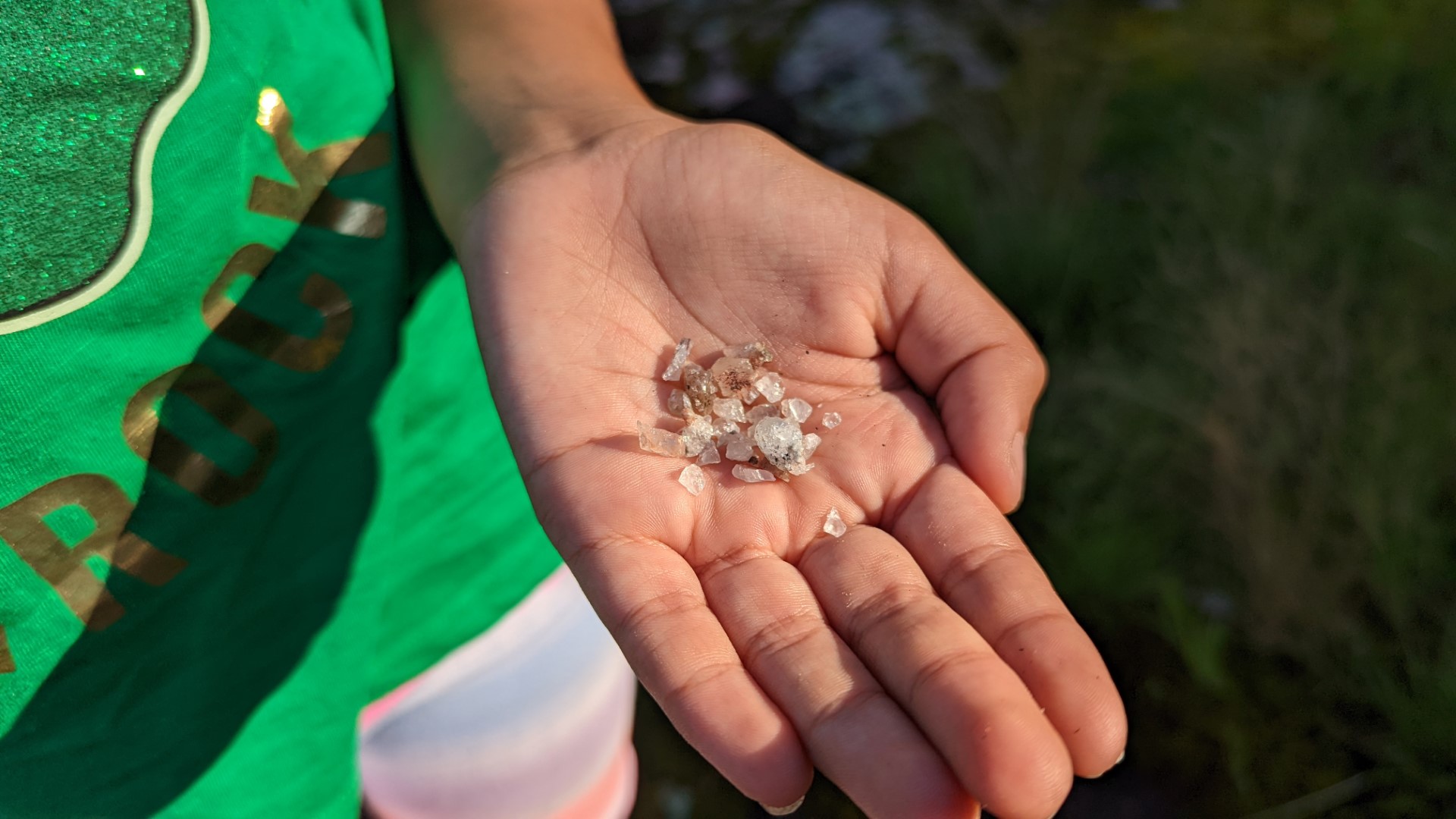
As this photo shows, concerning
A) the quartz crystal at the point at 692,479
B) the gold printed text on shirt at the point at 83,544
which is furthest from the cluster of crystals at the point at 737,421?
the gold printed text on shirt at the point at 83,544

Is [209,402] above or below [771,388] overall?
above

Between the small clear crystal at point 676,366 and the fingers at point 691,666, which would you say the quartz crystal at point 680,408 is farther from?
the fingers at point 691,666

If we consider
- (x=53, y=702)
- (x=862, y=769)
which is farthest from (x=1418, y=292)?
(x=53, y=702)

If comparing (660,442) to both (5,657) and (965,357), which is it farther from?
(5,657)

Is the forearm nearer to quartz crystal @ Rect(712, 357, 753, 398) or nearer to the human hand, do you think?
the human hand

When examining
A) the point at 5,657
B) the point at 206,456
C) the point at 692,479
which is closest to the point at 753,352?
the point at 692,479

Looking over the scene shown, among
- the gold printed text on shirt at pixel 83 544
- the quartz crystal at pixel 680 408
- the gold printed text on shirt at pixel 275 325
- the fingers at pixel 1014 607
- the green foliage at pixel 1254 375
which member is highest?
the gold printed text on shirt at pixel 275 325

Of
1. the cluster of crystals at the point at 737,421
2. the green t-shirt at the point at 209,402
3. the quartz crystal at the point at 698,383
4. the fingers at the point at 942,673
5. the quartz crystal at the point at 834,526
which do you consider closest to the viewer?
the fingers at the point at 942,673
